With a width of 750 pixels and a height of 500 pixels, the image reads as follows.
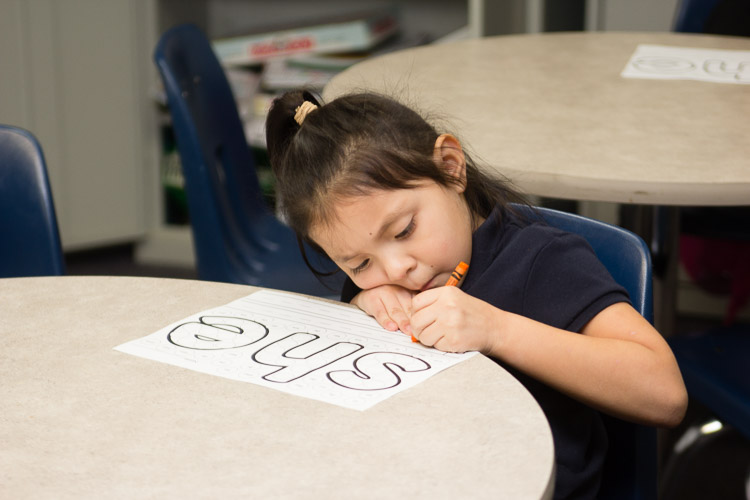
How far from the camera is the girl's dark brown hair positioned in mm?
869

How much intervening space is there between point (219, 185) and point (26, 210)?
1.45ft

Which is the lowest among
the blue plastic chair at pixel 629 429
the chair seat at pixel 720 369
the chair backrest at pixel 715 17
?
the chair seat at pixel 720 369

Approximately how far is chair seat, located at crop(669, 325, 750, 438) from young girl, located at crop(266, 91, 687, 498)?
0.31 meters

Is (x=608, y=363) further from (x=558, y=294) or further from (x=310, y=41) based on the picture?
(x=310, y=41)

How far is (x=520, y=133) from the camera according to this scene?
3.82 ft

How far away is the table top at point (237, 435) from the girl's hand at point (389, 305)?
0.12 metres

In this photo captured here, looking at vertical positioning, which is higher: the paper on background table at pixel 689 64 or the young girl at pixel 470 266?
the paper on background table at pixel 689 64

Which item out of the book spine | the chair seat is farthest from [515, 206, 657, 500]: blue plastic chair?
the book spine

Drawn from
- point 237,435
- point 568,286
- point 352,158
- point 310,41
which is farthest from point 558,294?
point 310,41

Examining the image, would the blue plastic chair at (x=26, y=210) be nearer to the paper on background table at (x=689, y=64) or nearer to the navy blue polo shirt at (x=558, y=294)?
the navy blue polo shirt at (x=558, y=294)

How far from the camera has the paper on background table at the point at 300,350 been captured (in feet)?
2.10

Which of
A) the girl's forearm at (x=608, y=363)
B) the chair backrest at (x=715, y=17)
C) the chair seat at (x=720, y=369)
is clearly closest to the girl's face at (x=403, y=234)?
the girl's forearm at (x=608, y=363)

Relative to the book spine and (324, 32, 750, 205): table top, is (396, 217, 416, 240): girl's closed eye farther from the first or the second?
the book spine

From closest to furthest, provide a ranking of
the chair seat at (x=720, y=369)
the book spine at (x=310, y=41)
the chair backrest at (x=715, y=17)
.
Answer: the chair seat at (x=720, y=369), the chair backrest at (x=715, y=17), the book spine at (x=310, y=41)
